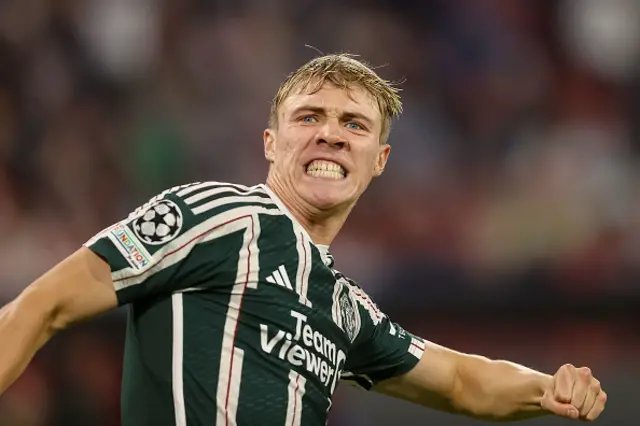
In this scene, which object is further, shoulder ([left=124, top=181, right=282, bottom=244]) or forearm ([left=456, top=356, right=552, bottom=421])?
forearm ([left=456, top=356, right=552, bottom=421])

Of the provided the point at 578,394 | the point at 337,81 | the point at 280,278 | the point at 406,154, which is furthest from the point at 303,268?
the point at 406,154

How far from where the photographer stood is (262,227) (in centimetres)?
321

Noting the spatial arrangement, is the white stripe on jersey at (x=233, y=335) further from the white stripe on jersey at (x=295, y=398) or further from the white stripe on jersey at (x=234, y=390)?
the white stripe on jersey at (x=295, y=398)

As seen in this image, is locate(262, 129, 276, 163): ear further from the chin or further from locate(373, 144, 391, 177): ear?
locate(373, 144, 391, 177): ear

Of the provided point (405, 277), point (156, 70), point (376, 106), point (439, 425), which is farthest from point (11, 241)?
point (376, 106)

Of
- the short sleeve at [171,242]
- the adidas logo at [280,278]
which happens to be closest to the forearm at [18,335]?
the short sleeve at [171,242]

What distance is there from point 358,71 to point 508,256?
346 cm

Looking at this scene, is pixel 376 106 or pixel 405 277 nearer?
pixel 376 106

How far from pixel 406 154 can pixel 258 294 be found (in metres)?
4.52

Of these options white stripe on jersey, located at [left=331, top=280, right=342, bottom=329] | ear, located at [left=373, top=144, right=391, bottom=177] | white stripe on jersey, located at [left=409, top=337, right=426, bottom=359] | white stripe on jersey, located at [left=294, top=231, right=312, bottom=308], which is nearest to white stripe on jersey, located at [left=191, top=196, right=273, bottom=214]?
white stripe on jersey, located at [left=294, top=231, right=312, bottom=308]

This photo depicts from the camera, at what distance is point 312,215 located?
362 centimetres

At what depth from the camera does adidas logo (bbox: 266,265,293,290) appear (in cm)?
322

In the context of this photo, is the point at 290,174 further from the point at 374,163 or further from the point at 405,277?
the point at 405,277

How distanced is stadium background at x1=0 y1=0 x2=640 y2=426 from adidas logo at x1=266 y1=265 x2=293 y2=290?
10.4 ft
